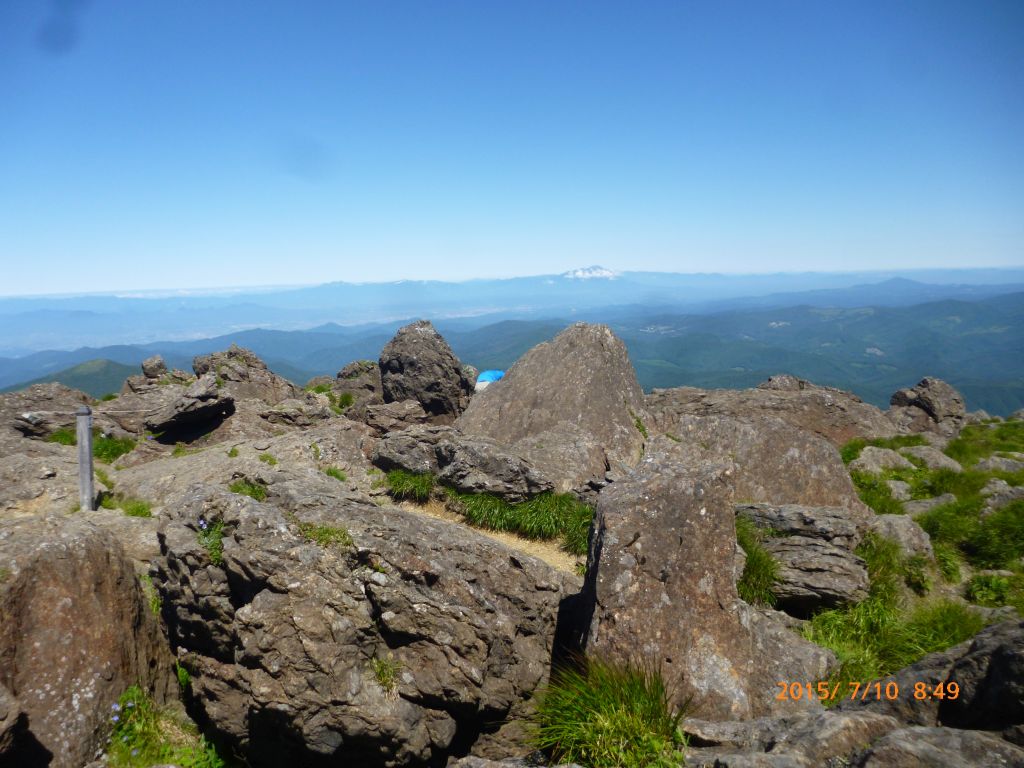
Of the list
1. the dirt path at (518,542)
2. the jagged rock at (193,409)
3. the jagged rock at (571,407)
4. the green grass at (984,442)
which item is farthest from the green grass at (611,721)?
the green grass at (984,442)

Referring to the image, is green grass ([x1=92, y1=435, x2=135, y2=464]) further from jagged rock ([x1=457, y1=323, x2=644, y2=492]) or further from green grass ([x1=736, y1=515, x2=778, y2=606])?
green grass ([x1=736, y1=515, x2=778, y2=606])

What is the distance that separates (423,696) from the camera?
7.99m

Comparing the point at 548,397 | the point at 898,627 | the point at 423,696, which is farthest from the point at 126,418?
the point at 898,627

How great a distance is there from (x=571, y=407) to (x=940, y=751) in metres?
15.9

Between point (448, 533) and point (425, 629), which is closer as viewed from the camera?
point (425, 629)

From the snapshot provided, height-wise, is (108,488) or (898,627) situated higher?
(108,488)

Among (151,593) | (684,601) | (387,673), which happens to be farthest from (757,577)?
(151,593)

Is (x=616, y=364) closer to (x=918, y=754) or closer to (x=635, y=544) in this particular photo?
(x=635, y=544)

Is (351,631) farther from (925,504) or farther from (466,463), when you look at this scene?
(925,504)

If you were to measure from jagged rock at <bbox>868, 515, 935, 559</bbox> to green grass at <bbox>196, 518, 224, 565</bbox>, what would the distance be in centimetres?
1459

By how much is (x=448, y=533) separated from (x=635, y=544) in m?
3.42

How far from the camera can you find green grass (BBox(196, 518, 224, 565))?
905cm

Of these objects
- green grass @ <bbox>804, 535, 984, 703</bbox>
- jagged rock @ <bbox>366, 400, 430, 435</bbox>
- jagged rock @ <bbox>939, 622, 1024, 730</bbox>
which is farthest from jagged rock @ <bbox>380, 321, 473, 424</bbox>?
jagged rock @ <bbox>939, 622, 1024, 730</bbox>

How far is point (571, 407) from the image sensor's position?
2055cm
